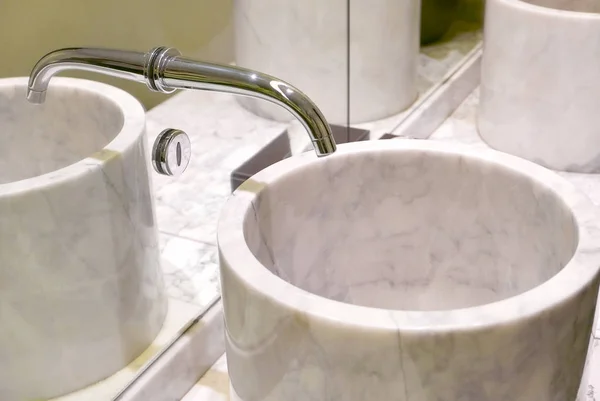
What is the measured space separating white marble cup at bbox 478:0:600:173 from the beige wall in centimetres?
36

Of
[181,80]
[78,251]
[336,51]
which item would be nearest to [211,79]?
[181,80]

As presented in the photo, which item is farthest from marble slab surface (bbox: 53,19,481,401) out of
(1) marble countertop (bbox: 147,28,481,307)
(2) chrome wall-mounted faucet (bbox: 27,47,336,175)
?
(2) chrome wall-mounted faucet (bbox: 27,47,336,175)

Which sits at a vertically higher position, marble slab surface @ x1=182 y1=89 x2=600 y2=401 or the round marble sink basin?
the round marble sink basin

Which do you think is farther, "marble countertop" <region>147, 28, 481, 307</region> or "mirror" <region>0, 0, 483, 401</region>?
"marble countertop" <region>147, 28, 481, 307</region>

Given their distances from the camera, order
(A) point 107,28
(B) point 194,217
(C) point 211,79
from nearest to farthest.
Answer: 1. (C) point 211,79
2. (A) point 107,28
3. (B) point 194,217

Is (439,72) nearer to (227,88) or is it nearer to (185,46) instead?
(185,46)

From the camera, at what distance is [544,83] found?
0.90 metres

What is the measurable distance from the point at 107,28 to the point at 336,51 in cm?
37

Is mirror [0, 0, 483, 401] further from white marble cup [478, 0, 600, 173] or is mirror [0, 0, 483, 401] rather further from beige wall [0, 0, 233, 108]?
white marble cup [478, 0, 600, 173]

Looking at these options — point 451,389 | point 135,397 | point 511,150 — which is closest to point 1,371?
point 135,397

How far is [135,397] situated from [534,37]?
0.62 metres

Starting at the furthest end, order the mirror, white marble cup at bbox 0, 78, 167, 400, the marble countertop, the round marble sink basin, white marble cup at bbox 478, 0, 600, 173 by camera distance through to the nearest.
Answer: white marble cup at bbox 478, 0, 600, 173, the marble countertop, the mirror, white marble cup at bbox 0, 78, 167, 400, the round marble sink basin

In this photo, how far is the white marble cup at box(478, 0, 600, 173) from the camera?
875mm

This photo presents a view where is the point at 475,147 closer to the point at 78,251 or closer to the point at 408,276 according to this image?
the point at 408,276
